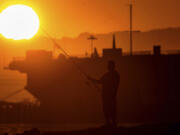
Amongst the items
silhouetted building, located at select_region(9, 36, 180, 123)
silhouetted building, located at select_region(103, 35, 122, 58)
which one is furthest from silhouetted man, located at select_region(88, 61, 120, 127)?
silhouetted building, located at select_region(103, 35, 122, 58)

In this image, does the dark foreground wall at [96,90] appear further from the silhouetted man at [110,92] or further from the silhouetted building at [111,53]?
the silhouetted man at [110,92]

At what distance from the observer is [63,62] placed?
67.4 m

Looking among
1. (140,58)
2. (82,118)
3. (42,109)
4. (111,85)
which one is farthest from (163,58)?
(111,85)

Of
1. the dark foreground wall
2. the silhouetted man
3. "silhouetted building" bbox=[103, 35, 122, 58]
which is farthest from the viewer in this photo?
"silhouetted building" bbox=[103, 35, 122, 58]

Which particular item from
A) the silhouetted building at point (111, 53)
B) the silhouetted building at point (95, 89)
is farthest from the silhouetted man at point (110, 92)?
the silhouetted building at point (111, 53)

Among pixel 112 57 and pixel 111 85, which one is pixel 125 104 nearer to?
pixel 112 57

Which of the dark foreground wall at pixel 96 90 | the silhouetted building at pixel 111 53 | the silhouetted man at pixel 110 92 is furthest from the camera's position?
the silhouetted building at pixel 111 53

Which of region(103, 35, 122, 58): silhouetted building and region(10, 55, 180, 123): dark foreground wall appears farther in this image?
region(103, 35, 122, 58): silhouetted building

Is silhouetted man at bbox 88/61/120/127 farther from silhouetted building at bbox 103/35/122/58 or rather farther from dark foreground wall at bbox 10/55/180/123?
silhouetted building at bbox 103/35/122/58

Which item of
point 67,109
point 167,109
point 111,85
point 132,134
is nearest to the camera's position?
point 132,134

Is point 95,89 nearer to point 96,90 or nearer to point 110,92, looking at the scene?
point 96,90

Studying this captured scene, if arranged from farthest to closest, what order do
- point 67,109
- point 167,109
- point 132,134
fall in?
1. point 67,109
2. point 167,109
3. point 132,134

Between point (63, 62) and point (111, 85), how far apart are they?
5109 centimetres

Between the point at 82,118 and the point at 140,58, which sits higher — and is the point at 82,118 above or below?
below
